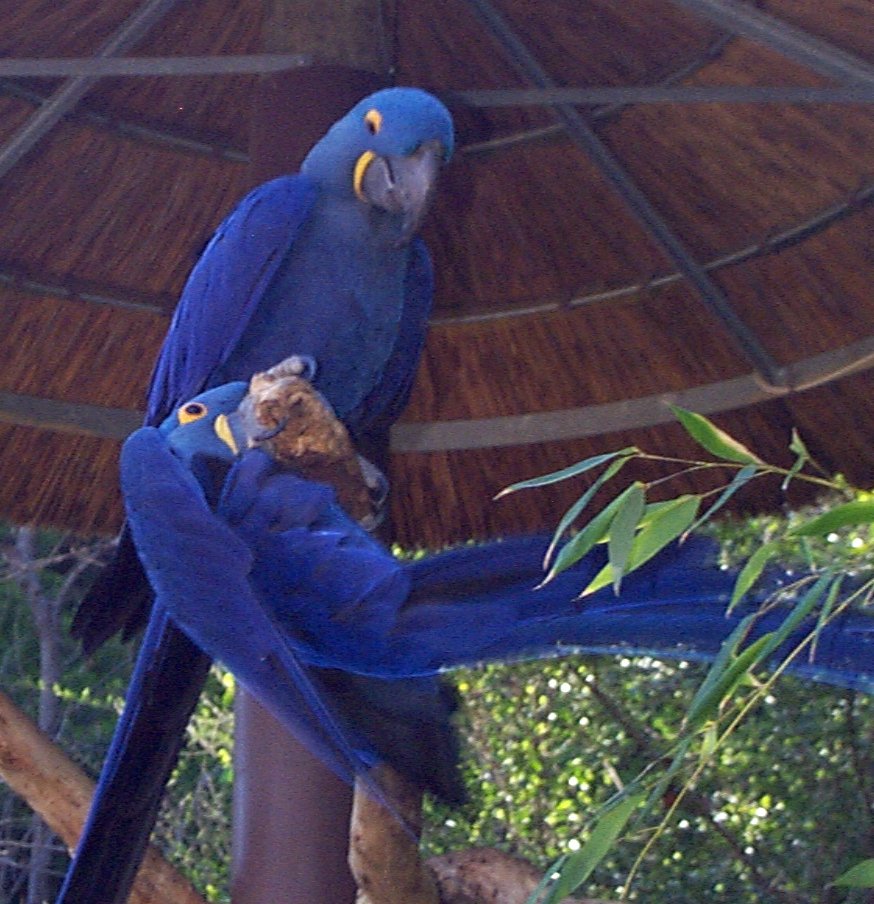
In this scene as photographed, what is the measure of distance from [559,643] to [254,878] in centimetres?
82

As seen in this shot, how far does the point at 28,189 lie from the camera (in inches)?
87.7

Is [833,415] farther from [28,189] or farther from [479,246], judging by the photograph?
[28,189]

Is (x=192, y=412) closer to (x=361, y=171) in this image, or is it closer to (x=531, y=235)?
(x=361, y=171)

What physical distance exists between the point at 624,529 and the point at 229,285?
84cm

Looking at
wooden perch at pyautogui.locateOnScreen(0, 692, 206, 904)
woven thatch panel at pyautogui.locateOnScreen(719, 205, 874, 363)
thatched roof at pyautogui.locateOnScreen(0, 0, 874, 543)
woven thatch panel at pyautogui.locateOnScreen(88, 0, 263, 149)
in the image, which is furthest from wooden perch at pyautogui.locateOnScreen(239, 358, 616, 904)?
woven thatch panel at pyautogui.locateOnScreen(719, 205, 874, 363)

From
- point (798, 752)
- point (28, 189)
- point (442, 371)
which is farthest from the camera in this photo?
point (798, 752)

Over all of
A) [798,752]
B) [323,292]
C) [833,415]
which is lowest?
[798,752]

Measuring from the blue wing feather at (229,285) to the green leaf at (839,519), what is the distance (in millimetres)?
897

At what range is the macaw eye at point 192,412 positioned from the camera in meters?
1.44

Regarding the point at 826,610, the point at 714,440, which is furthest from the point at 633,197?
the point at 826,610

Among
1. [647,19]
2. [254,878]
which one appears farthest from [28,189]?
[254,878]

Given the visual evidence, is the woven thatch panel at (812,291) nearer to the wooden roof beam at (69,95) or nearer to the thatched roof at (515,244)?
the thatched roof at (515,244)

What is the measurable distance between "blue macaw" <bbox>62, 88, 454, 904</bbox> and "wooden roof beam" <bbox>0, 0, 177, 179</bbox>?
1.43 feet

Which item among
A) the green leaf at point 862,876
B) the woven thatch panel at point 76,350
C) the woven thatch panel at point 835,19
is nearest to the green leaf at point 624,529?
the green leaf at point 862,876
